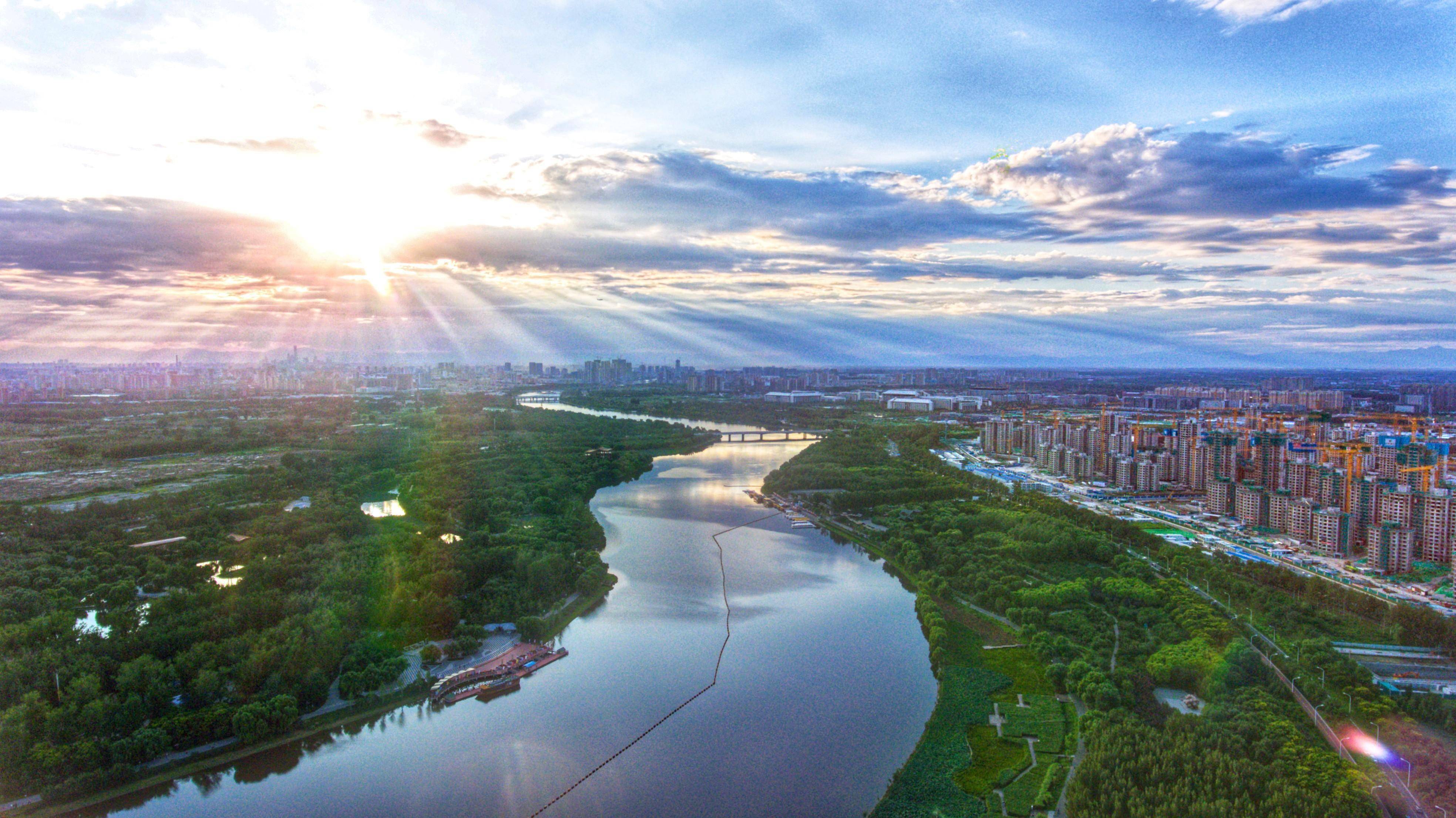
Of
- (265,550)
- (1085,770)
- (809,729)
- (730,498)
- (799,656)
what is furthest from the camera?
(730,498)

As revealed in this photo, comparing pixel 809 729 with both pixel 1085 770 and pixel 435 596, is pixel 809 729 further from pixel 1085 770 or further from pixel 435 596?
pixel 435 596

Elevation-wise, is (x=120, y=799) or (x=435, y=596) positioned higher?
(x=435, y=596)

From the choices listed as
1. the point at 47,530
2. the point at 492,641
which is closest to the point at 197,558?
the point at 47,530

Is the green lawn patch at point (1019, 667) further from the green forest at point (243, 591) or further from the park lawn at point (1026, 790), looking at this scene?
the green forest at point (243, 591)

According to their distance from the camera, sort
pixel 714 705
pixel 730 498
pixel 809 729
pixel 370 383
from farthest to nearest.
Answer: pixel 370 383, pixel 730 498, pixel 714 705, pixel 809 729

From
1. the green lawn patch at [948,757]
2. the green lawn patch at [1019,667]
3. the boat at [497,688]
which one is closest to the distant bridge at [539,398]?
the boat at [497,688]

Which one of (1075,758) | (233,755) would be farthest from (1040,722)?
(233,755)

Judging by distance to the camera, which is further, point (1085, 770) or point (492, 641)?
point (492, 641)
